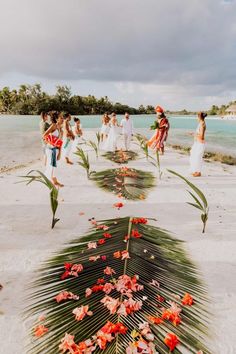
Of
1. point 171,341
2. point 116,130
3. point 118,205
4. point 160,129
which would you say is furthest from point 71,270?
point 116,130

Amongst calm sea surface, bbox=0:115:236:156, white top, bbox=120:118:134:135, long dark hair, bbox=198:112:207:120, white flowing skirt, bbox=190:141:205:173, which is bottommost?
calm sea surface, bbox=0:115:236:156

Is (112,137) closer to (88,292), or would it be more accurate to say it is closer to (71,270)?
(71,270)

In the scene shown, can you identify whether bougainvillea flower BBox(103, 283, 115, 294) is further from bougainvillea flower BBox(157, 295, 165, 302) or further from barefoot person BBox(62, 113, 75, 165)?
barefoot person BBox(62, 113, 75, 165)

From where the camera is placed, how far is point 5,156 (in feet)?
49.8

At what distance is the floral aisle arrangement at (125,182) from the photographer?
6.50 metres

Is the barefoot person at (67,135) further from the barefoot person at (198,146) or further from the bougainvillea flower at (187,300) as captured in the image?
the bougainvillea flower at (187,300)

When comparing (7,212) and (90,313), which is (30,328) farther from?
(7,212)

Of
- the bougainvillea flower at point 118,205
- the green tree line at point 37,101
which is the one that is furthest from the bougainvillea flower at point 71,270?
the green tree line at point 37,101

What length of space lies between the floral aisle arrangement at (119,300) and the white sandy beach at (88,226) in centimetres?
20

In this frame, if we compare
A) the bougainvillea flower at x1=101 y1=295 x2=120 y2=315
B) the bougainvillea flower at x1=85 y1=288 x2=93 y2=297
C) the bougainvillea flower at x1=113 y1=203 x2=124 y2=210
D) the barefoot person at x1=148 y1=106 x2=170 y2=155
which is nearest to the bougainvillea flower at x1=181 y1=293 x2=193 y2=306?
the bougainvillea flower at x1=101 y1=295 x2=120 y2=315

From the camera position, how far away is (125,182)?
7.14 meters

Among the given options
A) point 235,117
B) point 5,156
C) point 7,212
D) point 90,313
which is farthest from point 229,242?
point 235,117

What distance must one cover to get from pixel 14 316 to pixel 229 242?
3.36 metres

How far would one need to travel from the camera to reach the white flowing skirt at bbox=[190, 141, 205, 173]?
346 inches
